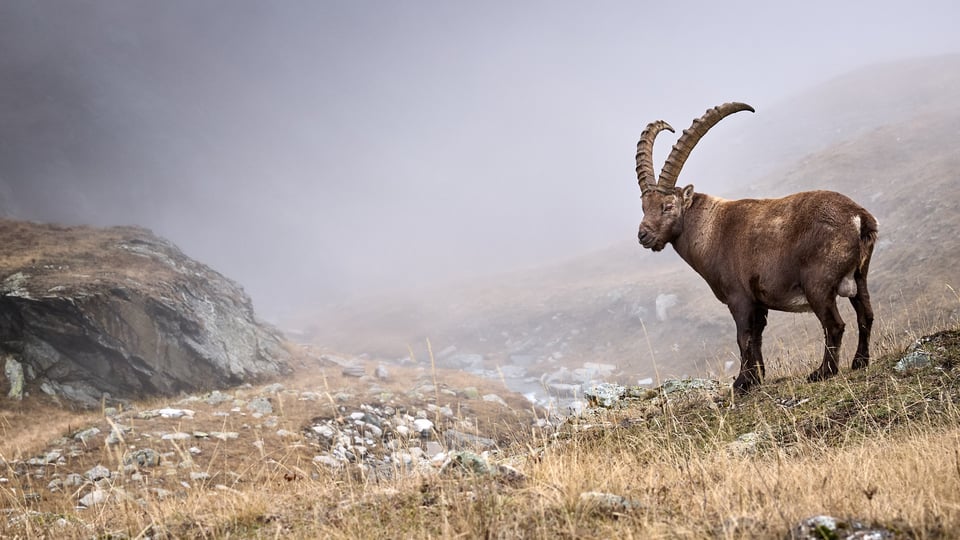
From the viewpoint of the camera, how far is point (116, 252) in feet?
85.9

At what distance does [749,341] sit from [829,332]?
0.88 meters

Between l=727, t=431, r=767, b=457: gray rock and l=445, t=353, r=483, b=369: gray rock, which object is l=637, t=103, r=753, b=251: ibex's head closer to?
l=727, t=431, r=767, b=457: gray rock

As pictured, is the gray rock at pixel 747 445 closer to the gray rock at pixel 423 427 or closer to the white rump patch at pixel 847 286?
the white rump patch at pixel 847 286

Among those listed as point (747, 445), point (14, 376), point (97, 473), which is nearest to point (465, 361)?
point (14, 376)

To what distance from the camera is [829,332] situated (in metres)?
5.87

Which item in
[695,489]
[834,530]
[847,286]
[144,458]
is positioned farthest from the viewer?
[144,458]

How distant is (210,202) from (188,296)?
145872 mm

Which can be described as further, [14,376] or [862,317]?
[14,376]

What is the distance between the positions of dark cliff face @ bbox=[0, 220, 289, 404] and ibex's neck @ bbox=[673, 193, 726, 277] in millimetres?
20580

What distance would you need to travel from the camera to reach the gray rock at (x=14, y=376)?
55.9 feet

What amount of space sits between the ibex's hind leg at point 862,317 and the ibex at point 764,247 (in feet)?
0.04

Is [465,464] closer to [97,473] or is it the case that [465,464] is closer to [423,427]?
[97,473]

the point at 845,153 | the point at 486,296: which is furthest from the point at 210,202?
the point at 845,153

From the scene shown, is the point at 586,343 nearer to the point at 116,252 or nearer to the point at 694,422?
the point at 116,252
